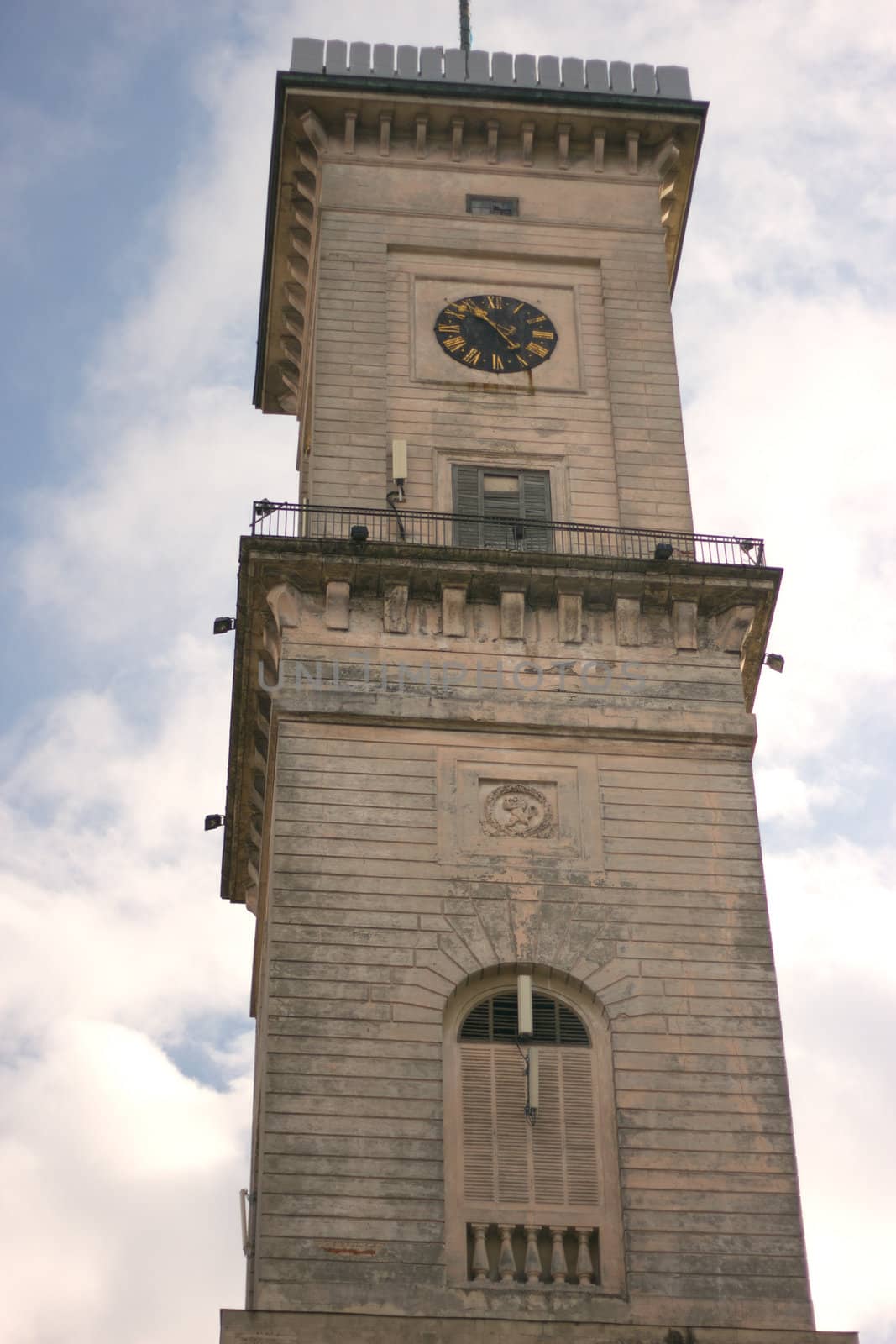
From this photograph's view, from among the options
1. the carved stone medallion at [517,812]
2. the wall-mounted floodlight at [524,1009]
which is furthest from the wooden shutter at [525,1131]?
the carved stone medallion at [517,812]

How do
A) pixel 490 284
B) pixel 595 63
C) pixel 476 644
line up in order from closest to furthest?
pixel 476 644, pixel 490 284, pixel 595 63

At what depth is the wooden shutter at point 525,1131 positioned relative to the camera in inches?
1307

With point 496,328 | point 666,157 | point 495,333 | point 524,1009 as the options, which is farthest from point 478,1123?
point 666,157

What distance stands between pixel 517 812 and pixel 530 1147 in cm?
613

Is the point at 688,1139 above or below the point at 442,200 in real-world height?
below

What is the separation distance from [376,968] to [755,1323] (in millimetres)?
8107

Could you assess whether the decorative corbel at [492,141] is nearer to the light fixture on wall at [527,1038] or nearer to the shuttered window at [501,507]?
the shuttered window at [501,507]

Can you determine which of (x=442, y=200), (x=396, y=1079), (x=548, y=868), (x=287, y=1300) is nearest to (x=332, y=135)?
(x=442, y=200)

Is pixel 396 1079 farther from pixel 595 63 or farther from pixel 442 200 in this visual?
pixel 595 63

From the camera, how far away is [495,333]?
4519 centimetres

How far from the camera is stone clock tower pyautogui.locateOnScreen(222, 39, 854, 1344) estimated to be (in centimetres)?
3234

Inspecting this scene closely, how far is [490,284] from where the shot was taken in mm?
46156

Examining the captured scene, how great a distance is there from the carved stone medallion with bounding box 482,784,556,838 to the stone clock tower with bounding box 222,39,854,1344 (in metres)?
0.06

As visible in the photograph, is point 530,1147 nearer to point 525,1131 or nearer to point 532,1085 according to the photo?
point 525,1131
